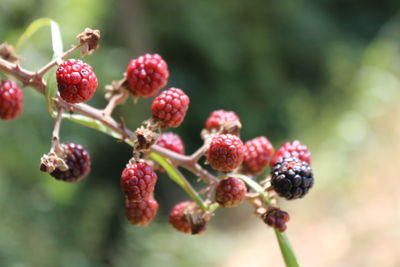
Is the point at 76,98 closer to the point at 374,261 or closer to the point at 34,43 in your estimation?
the point at 34,43

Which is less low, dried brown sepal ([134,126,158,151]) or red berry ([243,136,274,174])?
red berry ([243,136,274,174])

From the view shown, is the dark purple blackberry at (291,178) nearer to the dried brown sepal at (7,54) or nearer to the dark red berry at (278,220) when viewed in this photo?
the dark red berry at (278,220)

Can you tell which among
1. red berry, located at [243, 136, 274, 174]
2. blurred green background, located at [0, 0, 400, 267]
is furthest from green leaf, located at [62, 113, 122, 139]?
blurred green background, located at [0, 0, 400, 267]

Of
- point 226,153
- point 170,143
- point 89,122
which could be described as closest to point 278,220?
point 226,153

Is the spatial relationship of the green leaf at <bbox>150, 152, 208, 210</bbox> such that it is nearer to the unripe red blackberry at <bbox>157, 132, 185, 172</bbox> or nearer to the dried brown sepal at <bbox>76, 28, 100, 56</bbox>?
the unripe red blackberry at <bbox>157, 132, 185, 172</bbox>

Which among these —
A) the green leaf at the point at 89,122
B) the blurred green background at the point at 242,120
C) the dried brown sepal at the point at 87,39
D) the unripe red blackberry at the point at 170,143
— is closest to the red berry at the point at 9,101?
the green leaf at the point at 89,122

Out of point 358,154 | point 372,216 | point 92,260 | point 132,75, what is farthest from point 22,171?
point 358,154
